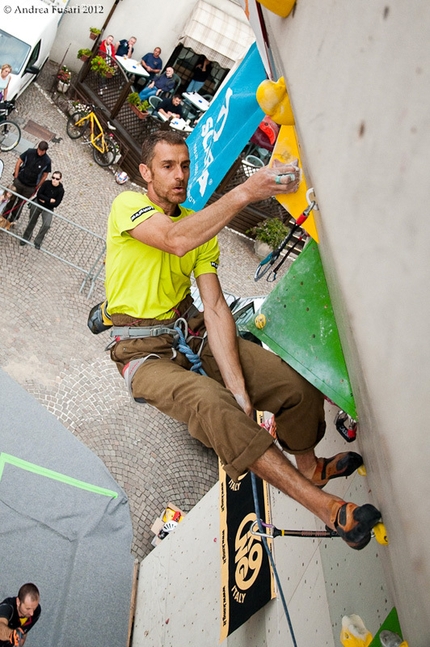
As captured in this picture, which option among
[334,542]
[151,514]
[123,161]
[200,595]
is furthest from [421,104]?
[123,161]

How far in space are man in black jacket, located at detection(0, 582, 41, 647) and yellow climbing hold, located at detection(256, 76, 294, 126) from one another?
3712 millimetres

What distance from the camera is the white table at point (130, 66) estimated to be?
15.0 metres

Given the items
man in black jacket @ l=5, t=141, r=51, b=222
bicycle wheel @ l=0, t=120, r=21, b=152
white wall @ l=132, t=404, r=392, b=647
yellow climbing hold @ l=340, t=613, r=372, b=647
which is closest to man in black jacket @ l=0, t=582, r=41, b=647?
white wall @ l=132, t=404, r=392, b=647

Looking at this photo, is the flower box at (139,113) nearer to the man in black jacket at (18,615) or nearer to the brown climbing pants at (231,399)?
the brown climbing pants at (231,399)

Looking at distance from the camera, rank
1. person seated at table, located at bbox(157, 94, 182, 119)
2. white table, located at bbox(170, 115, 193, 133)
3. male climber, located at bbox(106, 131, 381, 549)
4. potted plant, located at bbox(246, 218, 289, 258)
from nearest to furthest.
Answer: male climber, located at bbox(106, 131, 381, 549) → potted plant, located at bbox(246, 218, 289, 258) → white table, located at bbox(170, 115, 193, 133) → person seated at table, located at bbox(157, 94, 182, 119)

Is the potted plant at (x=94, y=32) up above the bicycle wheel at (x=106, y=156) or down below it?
above

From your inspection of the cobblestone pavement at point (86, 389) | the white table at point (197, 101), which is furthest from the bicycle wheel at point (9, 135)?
the white table at point (197, 101)

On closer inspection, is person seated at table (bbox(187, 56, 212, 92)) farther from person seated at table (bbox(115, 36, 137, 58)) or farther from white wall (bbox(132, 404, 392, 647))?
white wall (bbox(132, 404, 392, 647))

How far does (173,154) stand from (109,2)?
14396mm

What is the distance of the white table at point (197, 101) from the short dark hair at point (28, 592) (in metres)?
13.5

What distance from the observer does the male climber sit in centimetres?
264

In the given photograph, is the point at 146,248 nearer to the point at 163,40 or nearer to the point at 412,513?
the point at 412,513

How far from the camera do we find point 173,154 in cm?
348

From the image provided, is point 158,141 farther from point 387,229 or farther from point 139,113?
point 139,113
